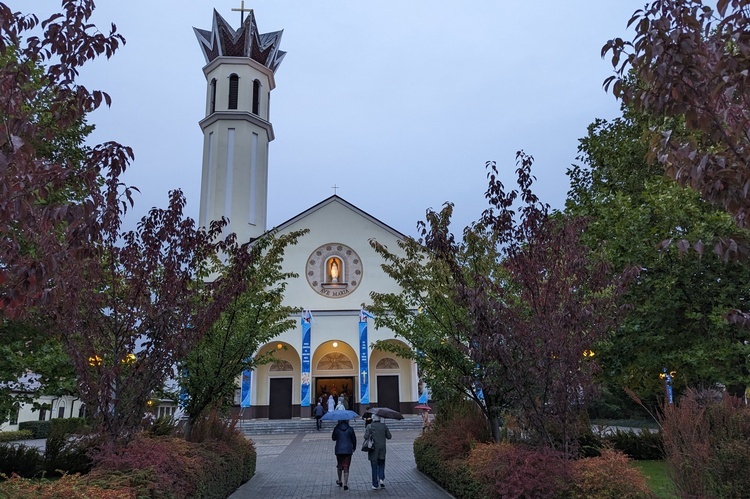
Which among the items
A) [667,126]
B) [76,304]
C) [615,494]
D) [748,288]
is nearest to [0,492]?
[76,304]

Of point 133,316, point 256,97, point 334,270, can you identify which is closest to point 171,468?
point 133,316

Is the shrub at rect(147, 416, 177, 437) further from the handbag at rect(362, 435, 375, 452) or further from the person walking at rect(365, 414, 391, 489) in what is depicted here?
the person walking at rect(365, 414, 391, 489)

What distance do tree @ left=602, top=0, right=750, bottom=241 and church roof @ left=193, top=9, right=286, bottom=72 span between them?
37.6 m

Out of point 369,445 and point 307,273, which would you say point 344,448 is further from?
point 307,273

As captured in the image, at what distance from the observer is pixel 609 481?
23.1ft

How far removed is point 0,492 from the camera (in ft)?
19.0

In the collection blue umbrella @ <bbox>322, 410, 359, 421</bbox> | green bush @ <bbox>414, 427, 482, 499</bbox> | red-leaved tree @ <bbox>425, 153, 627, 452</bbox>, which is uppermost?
red-leaved tree @ <bbox>425, 153, 627, 452</bbox>

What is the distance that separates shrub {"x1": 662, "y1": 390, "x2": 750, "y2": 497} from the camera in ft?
21.1

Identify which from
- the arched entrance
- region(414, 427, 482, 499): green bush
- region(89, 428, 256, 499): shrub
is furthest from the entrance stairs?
region(89, 428, 256, 499): shrub

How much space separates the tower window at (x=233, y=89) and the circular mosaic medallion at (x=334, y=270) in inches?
437

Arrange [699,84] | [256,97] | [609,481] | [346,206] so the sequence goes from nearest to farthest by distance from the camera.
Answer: [699,84]
[609,481]
[346,206]
[256,97]

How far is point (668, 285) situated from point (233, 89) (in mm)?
30995

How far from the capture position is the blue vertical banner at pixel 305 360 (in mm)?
32094

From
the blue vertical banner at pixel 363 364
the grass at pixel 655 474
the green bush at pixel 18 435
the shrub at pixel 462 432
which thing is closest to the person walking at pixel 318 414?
the blue vertical banner at pixel 363 364
